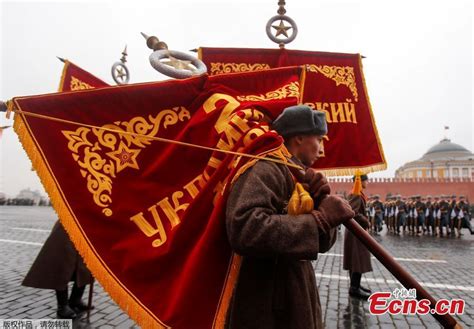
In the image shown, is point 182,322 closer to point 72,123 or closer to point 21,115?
point 72,123

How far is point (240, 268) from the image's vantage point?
1721 mm

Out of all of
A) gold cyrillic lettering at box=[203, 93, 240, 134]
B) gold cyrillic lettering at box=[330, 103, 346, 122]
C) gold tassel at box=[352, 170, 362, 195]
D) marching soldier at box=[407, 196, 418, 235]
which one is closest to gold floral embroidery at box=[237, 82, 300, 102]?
gold cyrillic lettering at box=[203, 93, 240, 134]

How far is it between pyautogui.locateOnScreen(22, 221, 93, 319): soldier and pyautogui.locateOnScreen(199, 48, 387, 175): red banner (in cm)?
273

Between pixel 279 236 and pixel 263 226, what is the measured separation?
9 centimetres

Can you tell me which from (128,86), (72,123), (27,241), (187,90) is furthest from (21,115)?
(27,241)

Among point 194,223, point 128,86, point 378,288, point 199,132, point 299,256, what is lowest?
point 378,288

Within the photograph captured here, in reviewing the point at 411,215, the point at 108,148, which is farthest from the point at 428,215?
the point at 108,148

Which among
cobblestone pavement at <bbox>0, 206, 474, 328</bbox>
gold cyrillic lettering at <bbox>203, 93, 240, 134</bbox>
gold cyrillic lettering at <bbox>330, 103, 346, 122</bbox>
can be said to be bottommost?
cobblestone pavement at <bbox>0, 206, 474, 328</bbox>

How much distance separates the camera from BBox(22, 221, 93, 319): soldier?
386 cm

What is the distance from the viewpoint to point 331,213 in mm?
1559

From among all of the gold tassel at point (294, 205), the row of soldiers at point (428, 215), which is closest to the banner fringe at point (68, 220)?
the gold tassel at point (294, 205)

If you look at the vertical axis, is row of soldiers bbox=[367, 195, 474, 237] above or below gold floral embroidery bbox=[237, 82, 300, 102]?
below

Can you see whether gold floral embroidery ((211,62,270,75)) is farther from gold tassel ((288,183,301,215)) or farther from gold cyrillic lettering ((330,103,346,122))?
gold tassel ((288,183,301,215))

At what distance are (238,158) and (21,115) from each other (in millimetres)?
1128
